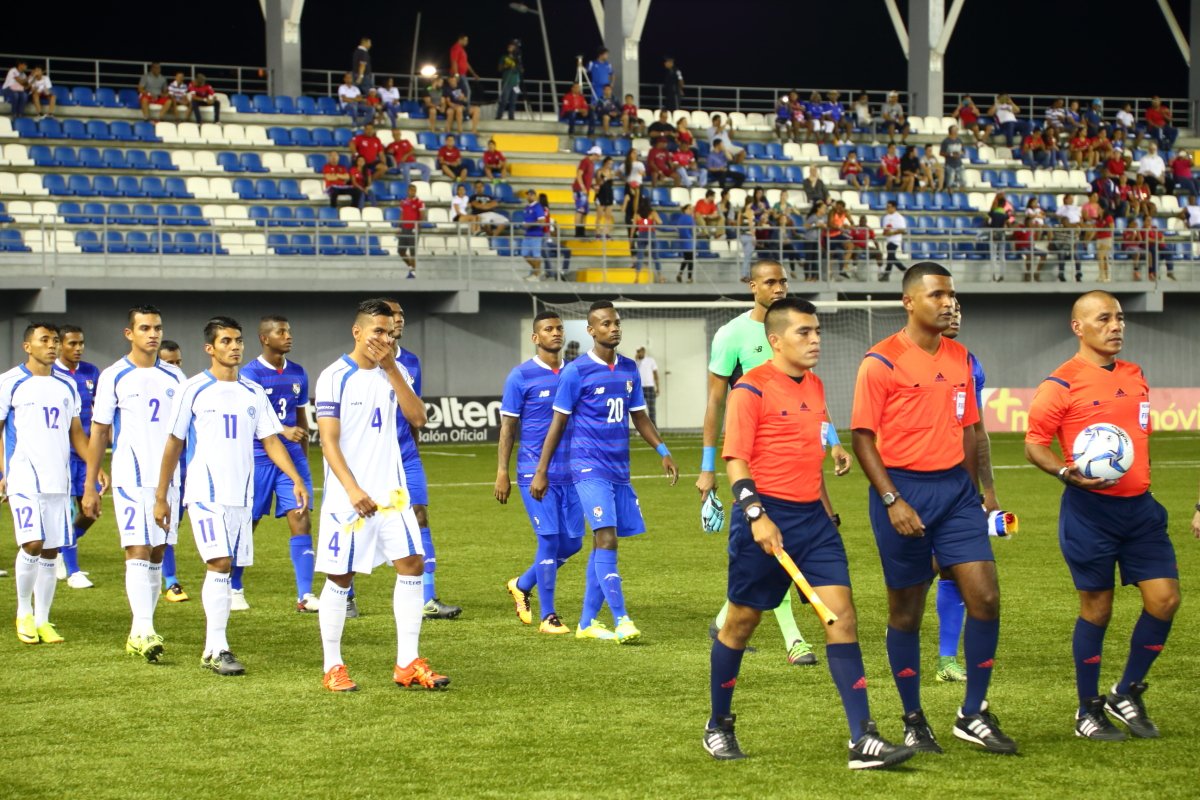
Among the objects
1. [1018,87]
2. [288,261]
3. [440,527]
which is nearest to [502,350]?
[288,261]

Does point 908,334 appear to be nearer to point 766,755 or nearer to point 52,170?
point 766,755

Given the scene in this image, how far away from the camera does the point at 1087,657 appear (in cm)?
653

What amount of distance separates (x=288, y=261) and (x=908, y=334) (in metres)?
24.2

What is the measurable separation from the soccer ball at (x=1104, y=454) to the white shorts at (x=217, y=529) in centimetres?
451

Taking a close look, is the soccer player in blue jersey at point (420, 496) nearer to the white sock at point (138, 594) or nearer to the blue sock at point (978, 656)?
the white sock at point (138, 594)

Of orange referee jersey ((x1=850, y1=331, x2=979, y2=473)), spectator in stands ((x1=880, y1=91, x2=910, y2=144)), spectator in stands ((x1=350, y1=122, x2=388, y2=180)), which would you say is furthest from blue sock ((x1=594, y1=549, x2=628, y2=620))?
spectator in stands ((x1=880, y1=91, x2=910, y2=144))

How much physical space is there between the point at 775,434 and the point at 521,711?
1.95m

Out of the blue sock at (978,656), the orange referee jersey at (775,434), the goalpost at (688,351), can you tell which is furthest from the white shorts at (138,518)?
the goalpost at (688,351)

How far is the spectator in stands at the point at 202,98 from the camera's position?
105 ft

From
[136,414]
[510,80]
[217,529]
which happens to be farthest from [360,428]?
[510,80]

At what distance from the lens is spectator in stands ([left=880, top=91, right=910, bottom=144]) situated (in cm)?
3788

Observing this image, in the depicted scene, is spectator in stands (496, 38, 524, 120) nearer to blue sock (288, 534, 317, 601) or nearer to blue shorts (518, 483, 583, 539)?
blue sock (288, 534, 317, 601)

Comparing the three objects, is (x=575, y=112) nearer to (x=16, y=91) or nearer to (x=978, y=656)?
(x=16, y=91)

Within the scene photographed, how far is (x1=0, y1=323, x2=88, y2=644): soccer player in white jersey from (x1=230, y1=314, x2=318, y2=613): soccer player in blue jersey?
1.28 metres
